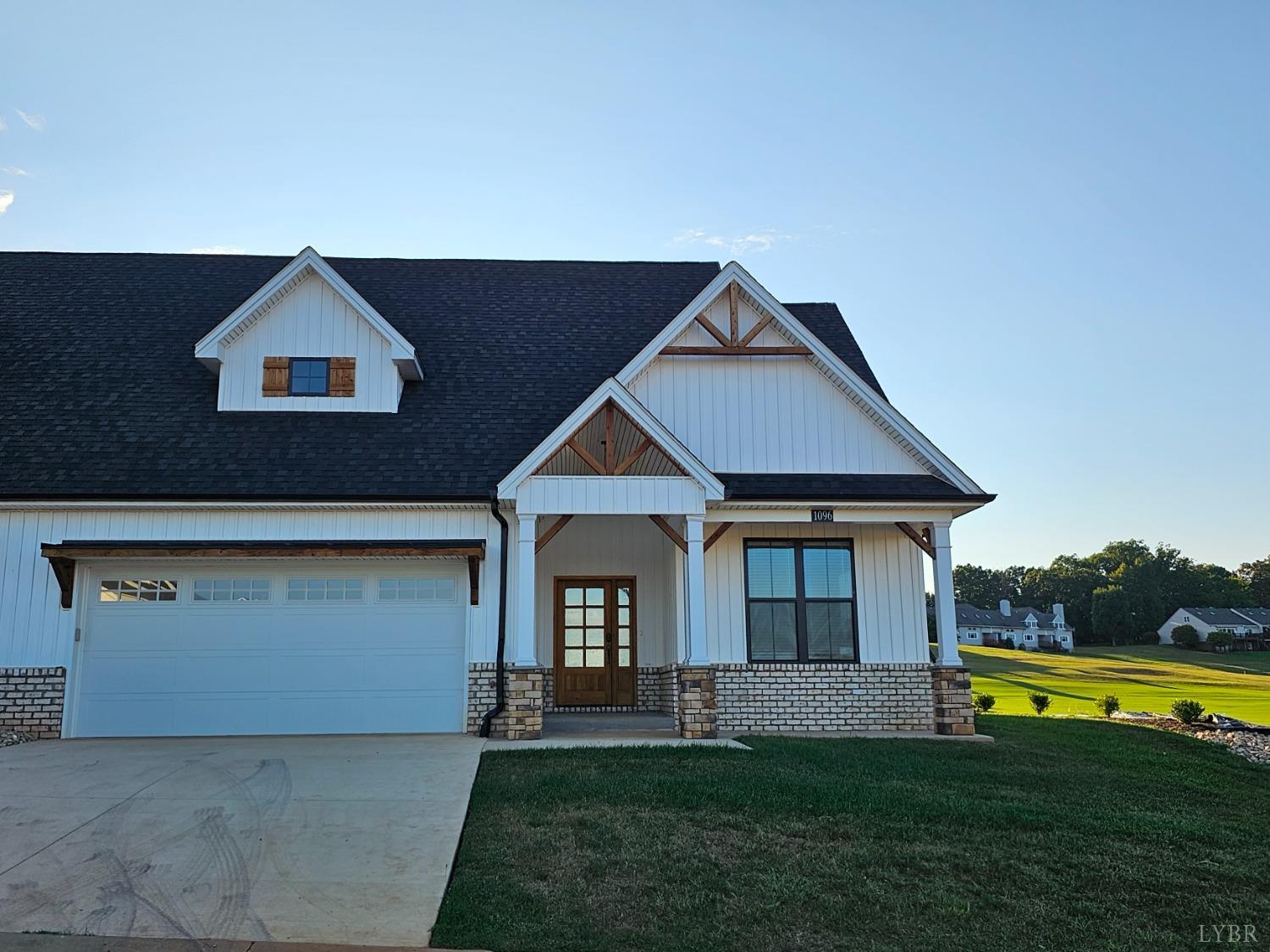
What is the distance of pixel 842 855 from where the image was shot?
21.4 ft

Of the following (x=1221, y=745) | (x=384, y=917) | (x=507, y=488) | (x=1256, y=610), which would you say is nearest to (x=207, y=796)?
(x=384, y=917)

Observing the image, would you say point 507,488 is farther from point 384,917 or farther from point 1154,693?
point 1154,693

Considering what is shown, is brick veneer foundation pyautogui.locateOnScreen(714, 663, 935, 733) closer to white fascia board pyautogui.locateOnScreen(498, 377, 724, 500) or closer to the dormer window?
white fascia board pyautogui.locateOnScreen(498, 377, 724, 500)

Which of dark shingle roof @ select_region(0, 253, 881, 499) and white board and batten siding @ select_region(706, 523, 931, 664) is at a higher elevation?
dark shingle roof @ select_region(0, 253, 881, 499)

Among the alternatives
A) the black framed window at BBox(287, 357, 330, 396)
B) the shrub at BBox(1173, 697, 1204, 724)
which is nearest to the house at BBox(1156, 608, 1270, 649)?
the shrub at BBox(1173, 697, 1204, 724)

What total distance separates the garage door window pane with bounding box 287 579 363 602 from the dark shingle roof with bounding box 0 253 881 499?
127 cm

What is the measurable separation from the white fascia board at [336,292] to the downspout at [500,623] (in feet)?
10.2

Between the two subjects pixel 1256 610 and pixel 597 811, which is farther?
pixel 1256 610

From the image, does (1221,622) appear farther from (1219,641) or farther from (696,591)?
(696,591)

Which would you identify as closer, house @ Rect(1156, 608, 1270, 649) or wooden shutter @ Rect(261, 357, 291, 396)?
wooden shutter @ Rect(261, 357, 291, 396)

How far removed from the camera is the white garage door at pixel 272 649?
12094 millimetres

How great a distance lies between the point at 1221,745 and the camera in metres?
13.4

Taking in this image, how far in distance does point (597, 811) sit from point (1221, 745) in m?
10.8

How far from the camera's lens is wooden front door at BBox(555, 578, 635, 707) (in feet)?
47.2
